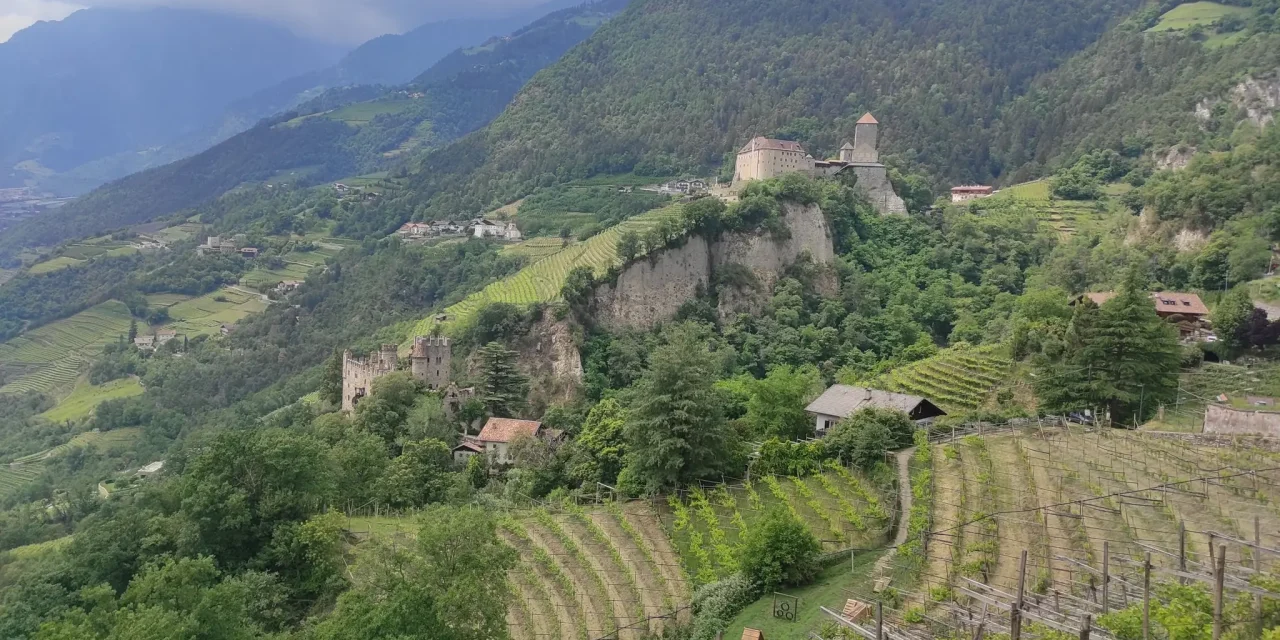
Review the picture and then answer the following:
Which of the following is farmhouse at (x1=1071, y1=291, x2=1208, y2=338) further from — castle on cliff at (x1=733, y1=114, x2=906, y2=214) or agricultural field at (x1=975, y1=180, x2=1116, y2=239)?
castle on cliff at (x1=733, y1=114, x2=906, y2=214)

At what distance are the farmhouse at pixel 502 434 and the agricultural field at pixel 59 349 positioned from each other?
55411mm

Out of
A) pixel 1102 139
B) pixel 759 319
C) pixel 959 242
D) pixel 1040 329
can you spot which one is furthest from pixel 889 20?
pixel 1040 329

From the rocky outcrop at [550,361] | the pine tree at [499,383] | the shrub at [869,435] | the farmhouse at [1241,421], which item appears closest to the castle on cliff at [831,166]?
the rocky outcrop at [550,361]

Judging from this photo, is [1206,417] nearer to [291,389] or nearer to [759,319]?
[759,319]

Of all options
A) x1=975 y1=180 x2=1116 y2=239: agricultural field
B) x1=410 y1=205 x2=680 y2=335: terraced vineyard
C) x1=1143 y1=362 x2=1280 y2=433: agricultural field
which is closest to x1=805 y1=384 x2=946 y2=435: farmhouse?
x1=1143 y1=362 x2=1280 y2=433: agricultural field

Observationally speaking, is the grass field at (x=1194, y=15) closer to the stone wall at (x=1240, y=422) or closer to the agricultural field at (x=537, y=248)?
the agricultural field at (x=537, y=248)

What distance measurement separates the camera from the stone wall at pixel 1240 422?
24.8 m

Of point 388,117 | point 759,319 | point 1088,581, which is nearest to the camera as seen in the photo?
point 1088,581

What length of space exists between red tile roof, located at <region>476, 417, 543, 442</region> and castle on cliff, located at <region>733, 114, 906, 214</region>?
36561mm

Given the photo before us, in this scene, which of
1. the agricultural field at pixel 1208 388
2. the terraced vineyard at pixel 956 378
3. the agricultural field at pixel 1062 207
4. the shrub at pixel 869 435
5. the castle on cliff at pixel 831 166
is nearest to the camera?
the shrub at pixel 869 435

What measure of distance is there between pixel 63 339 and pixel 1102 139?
11018cm

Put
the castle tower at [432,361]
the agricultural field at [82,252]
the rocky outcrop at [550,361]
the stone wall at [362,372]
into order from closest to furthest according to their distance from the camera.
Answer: the castle tower at [432,361] < the stone wall at [362,372] < the rocky outcrop at [550,361] < the agricultural field at [82,252]

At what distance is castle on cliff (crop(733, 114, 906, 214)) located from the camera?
68.5 meters

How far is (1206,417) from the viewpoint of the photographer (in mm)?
26984
